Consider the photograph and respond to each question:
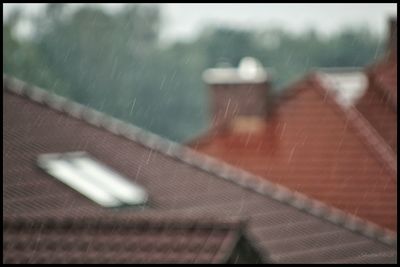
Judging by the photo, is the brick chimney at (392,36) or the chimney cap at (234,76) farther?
the brick chimney at (392,36)

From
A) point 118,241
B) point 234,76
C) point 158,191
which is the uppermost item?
point 118,241

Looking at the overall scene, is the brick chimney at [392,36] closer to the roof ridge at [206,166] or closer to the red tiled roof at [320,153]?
the red tiled roof at [320,153]

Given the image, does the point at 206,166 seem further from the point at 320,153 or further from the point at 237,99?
the point at 237,99

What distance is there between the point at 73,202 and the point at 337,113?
7330mm

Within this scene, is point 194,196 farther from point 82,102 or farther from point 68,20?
point 68,20

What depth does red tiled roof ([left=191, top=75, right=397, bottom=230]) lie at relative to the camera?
15.8 m

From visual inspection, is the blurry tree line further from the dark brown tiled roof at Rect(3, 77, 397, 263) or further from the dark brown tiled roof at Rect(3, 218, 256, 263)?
the dark brown tiled roof at Rect(3, 218, 256, 263)

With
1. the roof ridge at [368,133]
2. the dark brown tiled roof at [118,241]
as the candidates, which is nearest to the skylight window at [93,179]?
the dark brown tiled roof at [118,241]

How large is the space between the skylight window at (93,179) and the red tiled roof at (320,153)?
15.7 ft

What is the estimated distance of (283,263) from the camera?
1072 cm

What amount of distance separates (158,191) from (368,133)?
537 cm

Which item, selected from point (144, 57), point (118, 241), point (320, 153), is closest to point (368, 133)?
point (320, 153)

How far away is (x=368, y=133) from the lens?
16.4 metres

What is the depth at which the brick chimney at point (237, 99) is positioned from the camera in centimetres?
1791
